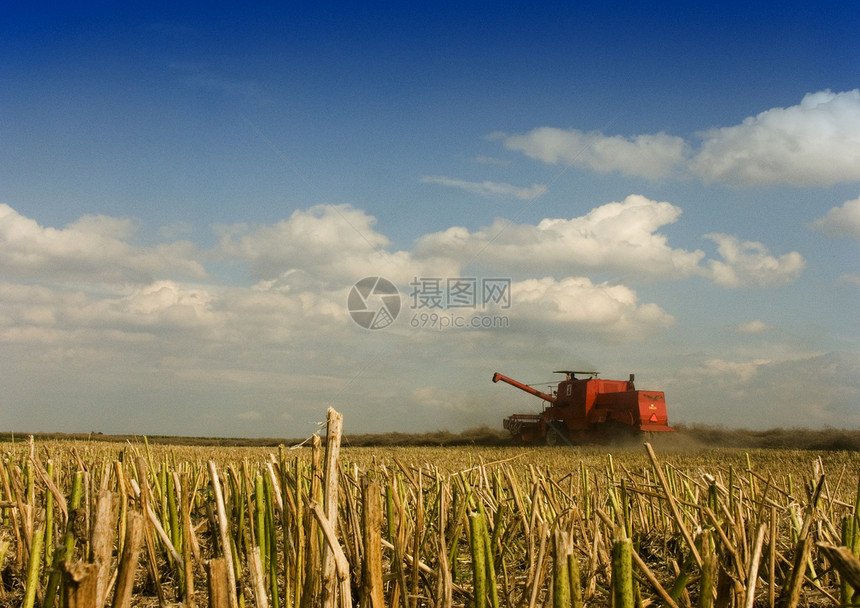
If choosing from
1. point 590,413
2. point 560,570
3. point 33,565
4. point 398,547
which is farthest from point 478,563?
point 590,413

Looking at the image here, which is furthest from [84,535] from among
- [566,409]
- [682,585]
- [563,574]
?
[566,409]

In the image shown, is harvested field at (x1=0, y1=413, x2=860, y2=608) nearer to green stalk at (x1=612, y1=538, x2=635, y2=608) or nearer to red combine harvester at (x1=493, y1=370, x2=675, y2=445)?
green stalk at (x1=612, y1=538, x2=635, y2=608)

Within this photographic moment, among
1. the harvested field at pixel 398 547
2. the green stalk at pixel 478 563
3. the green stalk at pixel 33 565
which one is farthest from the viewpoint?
the green stalk at pixel 33 565

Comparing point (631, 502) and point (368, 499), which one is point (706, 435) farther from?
point (368, 499)

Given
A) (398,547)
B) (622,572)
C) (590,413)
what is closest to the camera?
(622,572)

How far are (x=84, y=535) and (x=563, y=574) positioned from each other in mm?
2403

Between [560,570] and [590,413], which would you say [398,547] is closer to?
[560,570]

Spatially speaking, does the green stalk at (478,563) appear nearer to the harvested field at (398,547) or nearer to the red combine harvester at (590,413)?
the harvested field at (398,547)

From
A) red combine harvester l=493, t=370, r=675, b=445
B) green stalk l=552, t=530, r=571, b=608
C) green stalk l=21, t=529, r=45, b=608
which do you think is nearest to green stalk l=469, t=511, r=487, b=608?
green stalk l=552, t=530, r=571, b=608

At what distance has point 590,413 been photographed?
66.7ft

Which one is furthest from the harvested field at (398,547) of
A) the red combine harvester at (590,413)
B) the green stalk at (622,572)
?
the red combine harvester at (590,413)

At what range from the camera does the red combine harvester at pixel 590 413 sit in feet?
62.7

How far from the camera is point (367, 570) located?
6.74 feet

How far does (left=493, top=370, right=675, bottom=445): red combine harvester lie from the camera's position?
1912 centimetres
